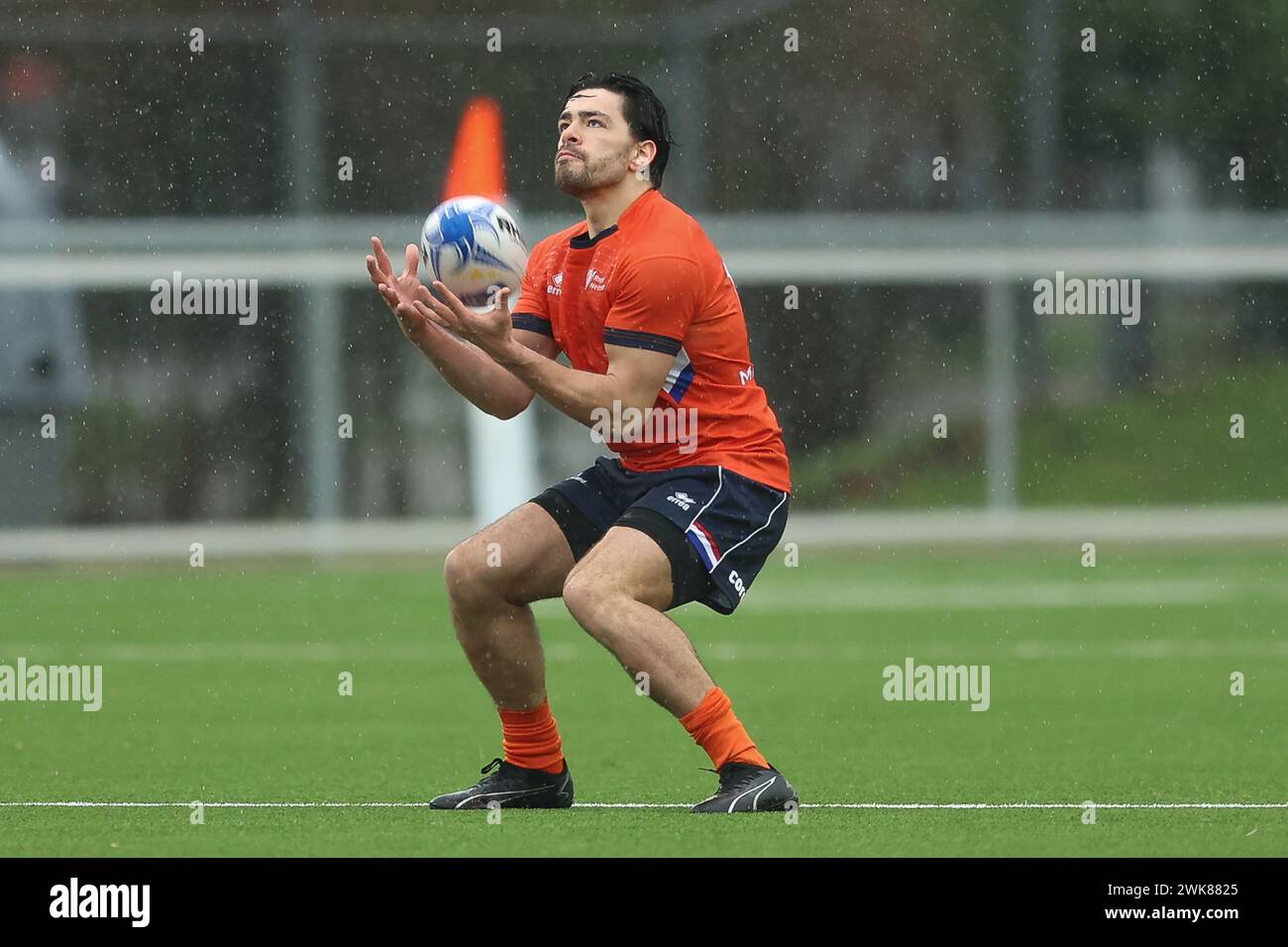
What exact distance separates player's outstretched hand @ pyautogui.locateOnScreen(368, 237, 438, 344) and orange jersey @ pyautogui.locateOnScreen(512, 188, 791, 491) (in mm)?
489

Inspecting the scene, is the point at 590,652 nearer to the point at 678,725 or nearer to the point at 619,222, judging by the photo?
the point at 678,725

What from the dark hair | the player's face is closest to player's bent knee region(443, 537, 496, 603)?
the player's face

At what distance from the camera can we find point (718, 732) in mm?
5871

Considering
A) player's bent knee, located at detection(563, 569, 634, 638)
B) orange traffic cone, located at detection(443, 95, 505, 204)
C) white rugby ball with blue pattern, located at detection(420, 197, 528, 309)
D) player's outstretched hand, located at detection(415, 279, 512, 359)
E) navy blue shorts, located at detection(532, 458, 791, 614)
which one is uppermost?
orange traffic cone, located at detection(443, 95, 505, 204)

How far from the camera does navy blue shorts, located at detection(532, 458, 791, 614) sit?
595cm

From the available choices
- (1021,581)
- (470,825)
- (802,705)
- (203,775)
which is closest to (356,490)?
(1021,581)

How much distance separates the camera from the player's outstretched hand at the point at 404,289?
5742 millimetres

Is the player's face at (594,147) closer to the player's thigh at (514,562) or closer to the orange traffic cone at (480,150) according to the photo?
the player's thigh at (514,562)

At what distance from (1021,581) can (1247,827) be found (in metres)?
9.73

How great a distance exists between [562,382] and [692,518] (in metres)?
0.49

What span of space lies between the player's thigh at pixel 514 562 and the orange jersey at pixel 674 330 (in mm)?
306

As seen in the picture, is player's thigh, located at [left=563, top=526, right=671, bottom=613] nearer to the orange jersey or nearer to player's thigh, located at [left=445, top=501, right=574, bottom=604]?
player's thigh, located at [left=445, top=501, right=574, bottom=604]

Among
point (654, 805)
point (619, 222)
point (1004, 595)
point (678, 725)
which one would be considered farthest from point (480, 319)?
point (1004, 595)

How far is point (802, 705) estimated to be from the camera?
9227mm
